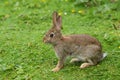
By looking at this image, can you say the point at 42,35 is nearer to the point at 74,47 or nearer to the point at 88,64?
the point at 74,47

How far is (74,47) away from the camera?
5879 mm

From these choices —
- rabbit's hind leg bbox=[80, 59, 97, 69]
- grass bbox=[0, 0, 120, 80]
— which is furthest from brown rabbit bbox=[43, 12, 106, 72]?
grass bbox=[0, 0, 120, 80]

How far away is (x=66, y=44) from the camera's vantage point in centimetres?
588

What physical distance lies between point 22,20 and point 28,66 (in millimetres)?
2478

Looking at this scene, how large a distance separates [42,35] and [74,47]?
1.61 metres

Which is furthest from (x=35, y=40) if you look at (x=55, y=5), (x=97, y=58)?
(x=55, y=5)

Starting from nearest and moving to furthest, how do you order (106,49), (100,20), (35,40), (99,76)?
(99,76) → (106,49) → (35,40) → (100,20)

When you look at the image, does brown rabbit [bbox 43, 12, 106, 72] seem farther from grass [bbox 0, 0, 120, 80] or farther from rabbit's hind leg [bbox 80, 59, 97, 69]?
grass [bbox 0, 0, 120, 80]

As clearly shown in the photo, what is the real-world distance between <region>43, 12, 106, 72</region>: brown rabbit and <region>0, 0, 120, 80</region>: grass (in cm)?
12

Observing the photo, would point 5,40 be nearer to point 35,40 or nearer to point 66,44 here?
point 35,40

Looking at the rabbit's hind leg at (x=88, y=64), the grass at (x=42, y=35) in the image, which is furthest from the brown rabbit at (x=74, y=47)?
the grass at (x=42, y=35)

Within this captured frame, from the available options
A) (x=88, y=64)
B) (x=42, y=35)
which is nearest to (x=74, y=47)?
(x=88, y=64)

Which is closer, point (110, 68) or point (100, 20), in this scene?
point (110, 68)

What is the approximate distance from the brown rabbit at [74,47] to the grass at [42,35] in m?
0.12
